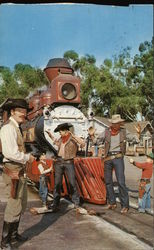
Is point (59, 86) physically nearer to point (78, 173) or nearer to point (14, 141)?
point (78, 173)

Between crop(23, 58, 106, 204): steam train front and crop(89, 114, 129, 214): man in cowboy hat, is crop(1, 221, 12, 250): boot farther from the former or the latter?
crop(23, 58, 106, 204): steam train front

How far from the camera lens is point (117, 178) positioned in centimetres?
588

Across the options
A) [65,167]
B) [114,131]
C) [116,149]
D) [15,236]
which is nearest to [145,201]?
[116,149]

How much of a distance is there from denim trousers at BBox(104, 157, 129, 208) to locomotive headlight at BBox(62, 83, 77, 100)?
3.26m

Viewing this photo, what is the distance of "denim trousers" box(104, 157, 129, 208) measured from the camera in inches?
226

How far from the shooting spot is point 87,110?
9352mm

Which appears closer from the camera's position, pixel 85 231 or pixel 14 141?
pixel 14 141

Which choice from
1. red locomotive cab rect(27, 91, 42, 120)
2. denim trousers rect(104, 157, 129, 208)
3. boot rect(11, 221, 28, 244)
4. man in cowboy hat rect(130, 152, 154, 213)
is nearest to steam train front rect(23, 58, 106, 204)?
red locomotive cab rect(27, 91, 42, 120)

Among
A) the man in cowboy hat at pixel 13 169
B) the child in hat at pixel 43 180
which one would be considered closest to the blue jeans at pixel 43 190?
the child in hat at pixel 43 180

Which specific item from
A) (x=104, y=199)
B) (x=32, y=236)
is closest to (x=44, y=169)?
(x=104, y=199)

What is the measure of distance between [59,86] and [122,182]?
3.70 metres

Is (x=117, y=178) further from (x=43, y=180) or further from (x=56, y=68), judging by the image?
(x=56, y=68)

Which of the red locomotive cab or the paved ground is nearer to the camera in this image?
the paved ground

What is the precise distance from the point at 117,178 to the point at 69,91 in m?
3.70
